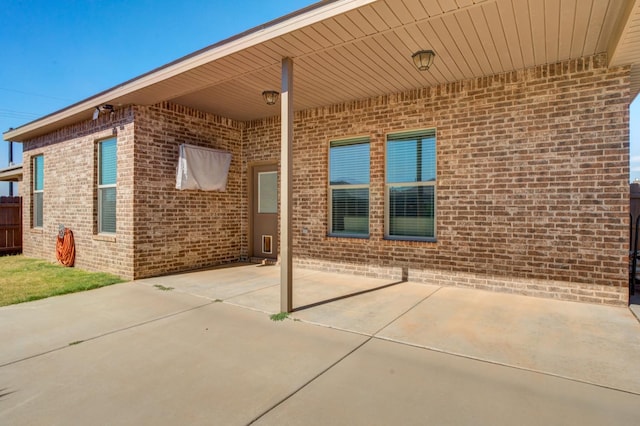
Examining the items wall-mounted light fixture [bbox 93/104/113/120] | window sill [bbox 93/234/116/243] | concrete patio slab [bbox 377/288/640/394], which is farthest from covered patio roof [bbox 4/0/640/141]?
concrete patio slab [bbox 377/288/640/394]

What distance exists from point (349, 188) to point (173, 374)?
478 cm

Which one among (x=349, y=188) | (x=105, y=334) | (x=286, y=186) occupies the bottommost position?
(x=105, y=334)

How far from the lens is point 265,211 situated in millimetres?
8180

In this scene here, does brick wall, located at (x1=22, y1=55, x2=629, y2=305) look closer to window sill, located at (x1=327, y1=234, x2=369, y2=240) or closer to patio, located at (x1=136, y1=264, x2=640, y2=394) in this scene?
window sill, located at (x1=327, y1=234, x2=369, y2=240)

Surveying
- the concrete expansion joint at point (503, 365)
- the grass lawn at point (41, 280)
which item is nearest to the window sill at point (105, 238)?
the grass lawn at point (41, 280)

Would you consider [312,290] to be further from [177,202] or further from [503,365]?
[177,202]

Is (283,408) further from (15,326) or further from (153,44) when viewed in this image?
(153,44)

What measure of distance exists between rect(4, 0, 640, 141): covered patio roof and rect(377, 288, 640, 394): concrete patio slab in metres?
3.11

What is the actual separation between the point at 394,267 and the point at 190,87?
14.8ft

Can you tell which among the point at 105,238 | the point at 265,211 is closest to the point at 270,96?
the point at 265,211

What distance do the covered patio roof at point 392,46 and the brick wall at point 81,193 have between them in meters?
1.15

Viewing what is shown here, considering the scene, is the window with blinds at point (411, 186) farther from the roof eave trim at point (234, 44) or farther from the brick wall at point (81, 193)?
the brick wall at point (81, 193)

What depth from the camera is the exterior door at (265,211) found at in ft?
26.3

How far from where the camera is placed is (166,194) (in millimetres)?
6797
